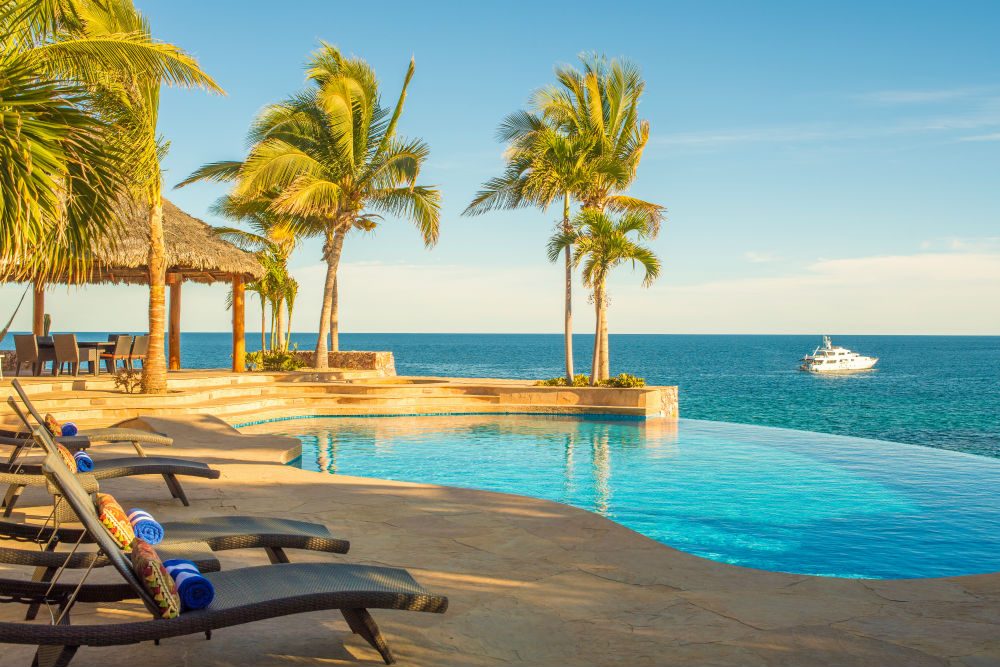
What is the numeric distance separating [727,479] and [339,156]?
14.4m

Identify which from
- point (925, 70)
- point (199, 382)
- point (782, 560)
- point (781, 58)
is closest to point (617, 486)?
point (782, 560)

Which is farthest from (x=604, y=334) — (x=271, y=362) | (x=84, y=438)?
(x=84, y=438)

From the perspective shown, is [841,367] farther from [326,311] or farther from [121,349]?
[121,349]

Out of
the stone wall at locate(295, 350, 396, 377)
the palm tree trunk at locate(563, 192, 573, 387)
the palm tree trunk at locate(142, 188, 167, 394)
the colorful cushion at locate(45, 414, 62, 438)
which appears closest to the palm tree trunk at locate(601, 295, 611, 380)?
the palm tree trunk at locate(563, 192, 573, 387)

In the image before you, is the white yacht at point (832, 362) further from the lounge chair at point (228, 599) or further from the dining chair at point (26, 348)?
the lounge chair at point (228, 599)

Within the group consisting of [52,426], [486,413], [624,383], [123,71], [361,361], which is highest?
[123,71]

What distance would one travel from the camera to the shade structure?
15.8 meters

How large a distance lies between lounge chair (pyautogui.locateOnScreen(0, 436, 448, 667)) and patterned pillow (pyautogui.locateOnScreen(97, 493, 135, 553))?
0.55 feet

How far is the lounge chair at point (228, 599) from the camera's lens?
2406 mm

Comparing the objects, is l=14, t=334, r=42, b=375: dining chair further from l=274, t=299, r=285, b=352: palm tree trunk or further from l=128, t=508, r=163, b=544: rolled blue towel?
l=128, t=508, r=163, b=544: rolled blue towel

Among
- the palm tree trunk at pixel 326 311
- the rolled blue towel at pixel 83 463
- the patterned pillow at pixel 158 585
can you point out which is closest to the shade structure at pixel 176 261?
the palm tree trunk at pixel 326 311

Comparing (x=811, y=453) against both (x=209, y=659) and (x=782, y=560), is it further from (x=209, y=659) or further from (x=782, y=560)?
(x=209, y=659)

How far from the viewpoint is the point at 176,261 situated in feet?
53.9

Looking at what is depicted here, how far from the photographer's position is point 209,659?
3055 millimetres
